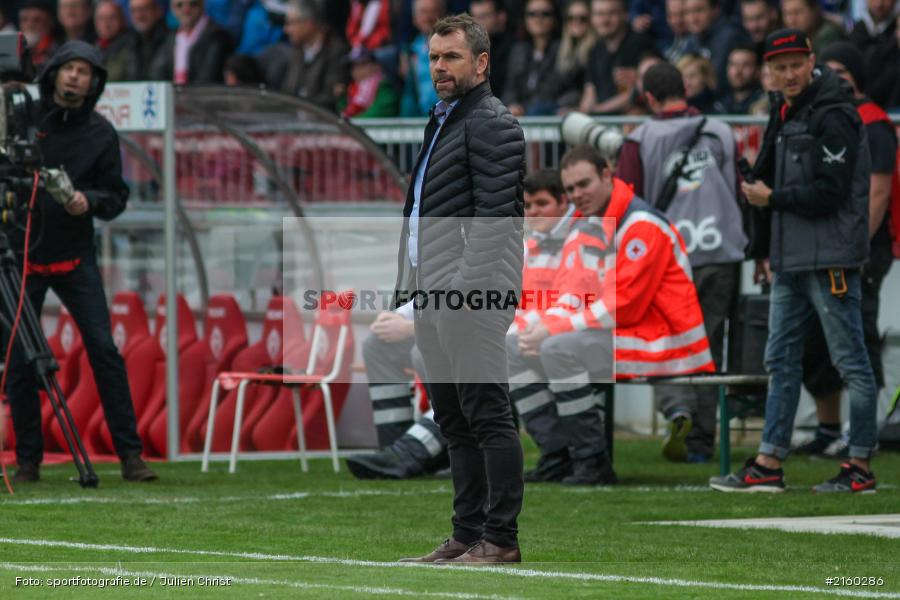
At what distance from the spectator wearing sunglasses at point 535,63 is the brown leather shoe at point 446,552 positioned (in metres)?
9.87

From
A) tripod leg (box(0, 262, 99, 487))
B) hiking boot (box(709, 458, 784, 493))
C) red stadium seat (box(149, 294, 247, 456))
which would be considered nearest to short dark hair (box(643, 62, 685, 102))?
hiking boot (box(709, 458, 784, 493))

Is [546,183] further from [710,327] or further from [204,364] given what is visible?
[204,364]

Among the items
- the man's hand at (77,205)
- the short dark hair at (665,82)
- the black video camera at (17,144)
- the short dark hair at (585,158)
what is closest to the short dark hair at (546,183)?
the short dark hair at (585,158)

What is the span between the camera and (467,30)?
741 centimetres

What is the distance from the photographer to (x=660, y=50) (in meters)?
16.9

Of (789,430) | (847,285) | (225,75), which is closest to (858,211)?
(847,285)

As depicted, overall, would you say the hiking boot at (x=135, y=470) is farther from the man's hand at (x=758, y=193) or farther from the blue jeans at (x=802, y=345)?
the man's hand at (x=758, y=193)

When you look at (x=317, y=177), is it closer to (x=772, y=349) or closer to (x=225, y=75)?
(x=225, y=75)

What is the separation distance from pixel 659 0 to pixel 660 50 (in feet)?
2.54

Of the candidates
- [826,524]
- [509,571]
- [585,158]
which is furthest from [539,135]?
[509,571]

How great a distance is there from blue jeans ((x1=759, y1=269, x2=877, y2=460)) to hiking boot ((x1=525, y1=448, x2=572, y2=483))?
140 centimetres

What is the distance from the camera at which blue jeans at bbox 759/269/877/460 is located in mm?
10219

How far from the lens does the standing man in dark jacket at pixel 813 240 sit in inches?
401

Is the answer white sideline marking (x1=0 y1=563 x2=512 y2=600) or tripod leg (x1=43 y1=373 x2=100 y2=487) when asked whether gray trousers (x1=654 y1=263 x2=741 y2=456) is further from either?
white sideline marking (x1=0 y1=563 x2=512 y2=600)
